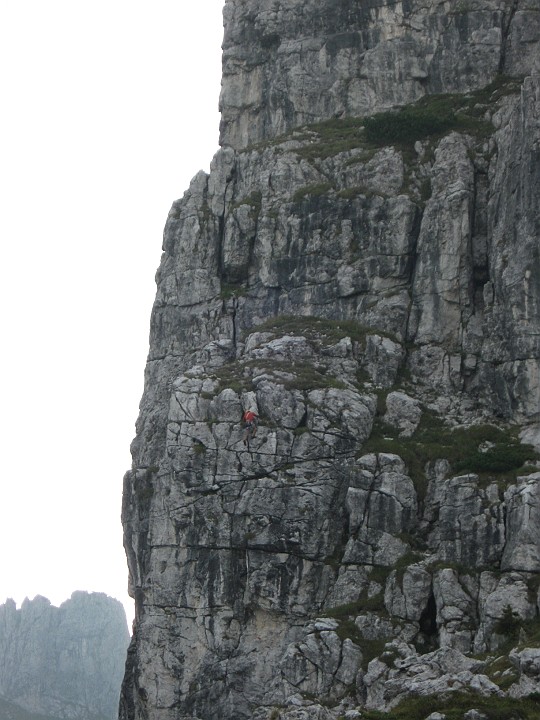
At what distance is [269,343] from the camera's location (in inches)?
3561

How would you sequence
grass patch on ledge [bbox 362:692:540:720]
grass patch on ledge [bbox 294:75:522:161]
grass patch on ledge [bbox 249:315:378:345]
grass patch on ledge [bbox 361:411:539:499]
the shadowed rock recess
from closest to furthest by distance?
1. grass patch on ledge [bbox 362:692:540:720]
2. the shadowed rock recess
3. grass patch on ledge [bbox 361:411:539:499]
4. grass patch on ledge [bbox 249:315:378:345]
5. grass patch on ledge [bbox 294:75:522:161]

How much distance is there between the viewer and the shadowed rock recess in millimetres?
73438

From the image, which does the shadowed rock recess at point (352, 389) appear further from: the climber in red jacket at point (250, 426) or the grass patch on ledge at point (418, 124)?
the climber in red jacket at point (250, 426)

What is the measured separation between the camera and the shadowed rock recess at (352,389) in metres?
73.4

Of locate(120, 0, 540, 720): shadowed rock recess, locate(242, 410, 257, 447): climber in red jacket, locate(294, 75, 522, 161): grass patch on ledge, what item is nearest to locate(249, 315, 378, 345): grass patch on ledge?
locate(120, 0, 540, 720): shadowed rock recess

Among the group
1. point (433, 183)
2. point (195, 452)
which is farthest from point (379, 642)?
point (433, 183)

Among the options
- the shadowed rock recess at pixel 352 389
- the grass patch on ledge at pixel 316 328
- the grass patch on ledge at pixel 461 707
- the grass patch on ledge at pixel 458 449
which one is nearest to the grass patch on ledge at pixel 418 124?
the shadowed rock recess at pixel 352 389

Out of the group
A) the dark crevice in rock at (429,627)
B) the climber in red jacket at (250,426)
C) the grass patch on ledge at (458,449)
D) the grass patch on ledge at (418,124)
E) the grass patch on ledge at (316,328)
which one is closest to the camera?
the dark crevice in rock at (429,627)

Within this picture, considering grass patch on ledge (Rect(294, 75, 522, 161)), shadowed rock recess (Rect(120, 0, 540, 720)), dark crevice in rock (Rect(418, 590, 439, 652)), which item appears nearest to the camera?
dark crevice in rock (Rect(418, 590, 439, 652))

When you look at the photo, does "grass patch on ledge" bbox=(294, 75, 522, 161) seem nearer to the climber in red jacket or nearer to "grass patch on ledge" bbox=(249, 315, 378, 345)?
"grass patch on ledge" bbox=(249, 315, 378, 345)

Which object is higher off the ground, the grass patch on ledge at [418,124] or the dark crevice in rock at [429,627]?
the grass patch on ledge at [418,124]

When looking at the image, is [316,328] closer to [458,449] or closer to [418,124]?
[458,449]

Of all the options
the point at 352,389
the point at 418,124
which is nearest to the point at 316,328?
the point at 352,389

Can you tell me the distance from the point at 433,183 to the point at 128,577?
3470 centimetres
